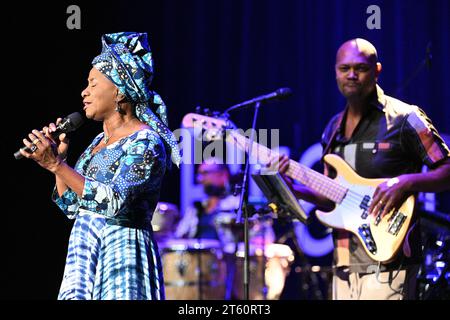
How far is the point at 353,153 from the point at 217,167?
2.91 metres

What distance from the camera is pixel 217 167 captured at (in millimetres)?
6980

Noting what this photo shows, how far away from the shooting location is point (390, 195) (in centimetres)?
391

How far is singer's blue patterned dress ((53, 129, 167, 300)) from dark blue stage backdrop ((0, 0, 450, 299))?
3242 mm

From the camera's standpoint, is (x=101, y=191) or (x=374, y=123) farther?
(x=374, y=123)

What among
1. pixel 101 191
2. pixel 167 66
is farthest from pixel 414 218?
pixel 167 66

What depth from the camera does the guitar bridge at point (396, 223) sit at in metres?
3.95

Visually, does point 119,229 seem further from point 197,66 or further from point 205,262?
point 197,66

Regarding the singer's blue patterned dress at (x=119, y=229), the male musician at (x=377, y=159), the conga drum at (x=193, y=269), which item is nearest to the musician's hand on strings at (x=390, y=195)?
the male musician at (x=377, y=159)

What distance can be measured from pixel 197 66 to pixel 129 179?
14.1 feet

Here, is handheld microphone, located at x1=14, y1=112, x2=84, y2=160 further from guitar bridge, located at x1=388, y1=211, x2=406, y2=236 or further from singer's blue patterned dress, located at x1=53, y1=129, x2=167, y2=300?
guitar bridge, located at x1=388, y1=211, x2=406, y2=236

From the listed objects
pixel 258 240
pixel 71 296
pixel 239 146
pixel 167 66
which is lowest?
pixel 258 240

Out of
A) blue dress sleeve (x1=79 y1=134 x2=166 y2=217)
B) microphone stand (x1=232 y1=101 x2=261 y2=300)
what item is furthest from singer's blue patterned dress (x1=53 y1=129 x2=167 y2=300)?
microphone stand (x1=232 y1=101 x2=261 y2=300)

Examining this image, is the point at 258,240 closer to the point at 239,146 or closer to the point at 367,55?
the point at 239,146

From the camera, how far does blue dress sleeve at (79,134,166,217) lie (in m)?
2.91
